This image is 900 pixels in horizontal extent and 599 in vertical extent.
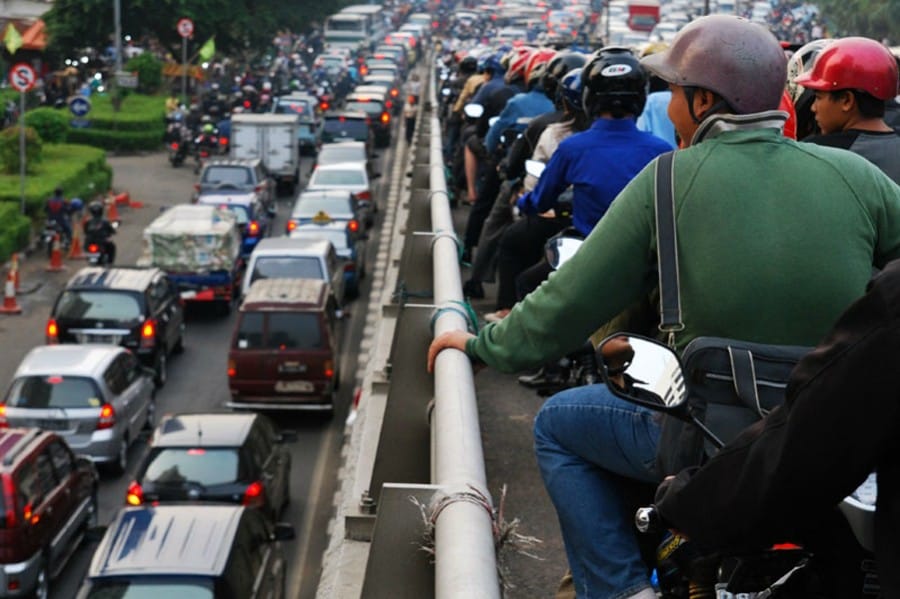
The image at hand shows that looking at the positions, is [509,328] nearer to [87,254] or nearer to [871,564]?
[871,564]

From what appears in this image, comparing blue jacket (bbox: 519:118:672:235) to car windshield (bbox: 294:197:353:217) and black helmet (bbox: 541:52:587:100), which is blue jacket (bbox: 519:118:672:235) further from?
car windshield (bbox: 294:197:353:217)

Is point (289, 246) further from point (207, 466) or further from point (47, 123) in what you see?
point (47, 123)

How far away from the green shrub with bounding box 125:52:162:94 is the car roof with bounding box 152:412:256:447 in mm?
49700

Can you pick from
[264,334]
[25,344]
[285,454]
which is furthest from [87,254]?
[285,454]

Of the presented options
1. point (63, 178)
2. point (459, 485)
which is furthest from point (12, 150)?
point (459, 485)

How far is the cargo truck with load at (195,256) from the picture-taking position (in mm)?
29422

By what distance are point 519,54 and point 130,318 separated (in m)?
11.0

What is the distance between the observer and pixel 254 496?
16.6 m

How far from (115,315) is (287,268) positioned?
3.39 metres

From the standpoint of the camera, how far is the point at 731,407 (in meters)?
3.37

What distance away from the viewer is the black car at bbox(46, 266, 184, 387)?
2420 centimetres

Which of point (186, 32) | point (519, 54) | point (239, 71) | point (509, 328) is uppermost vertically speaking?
point (509, 328)

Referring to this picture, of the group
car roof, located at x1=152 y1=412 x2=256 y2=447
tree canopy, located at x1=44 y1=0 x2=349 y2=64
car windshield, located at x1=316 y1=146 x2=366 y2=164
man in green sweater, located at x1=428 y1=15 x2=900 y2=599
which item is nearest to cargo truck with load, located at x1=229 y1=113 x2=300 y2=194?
car windshield, located at x1=316 y1=146 x2=366 y2=164

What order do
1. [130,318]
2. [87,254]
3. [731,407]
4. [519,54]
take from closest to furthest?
1. [731,407]
2. [519,54]
3. [130,318]
4. [87,254]
